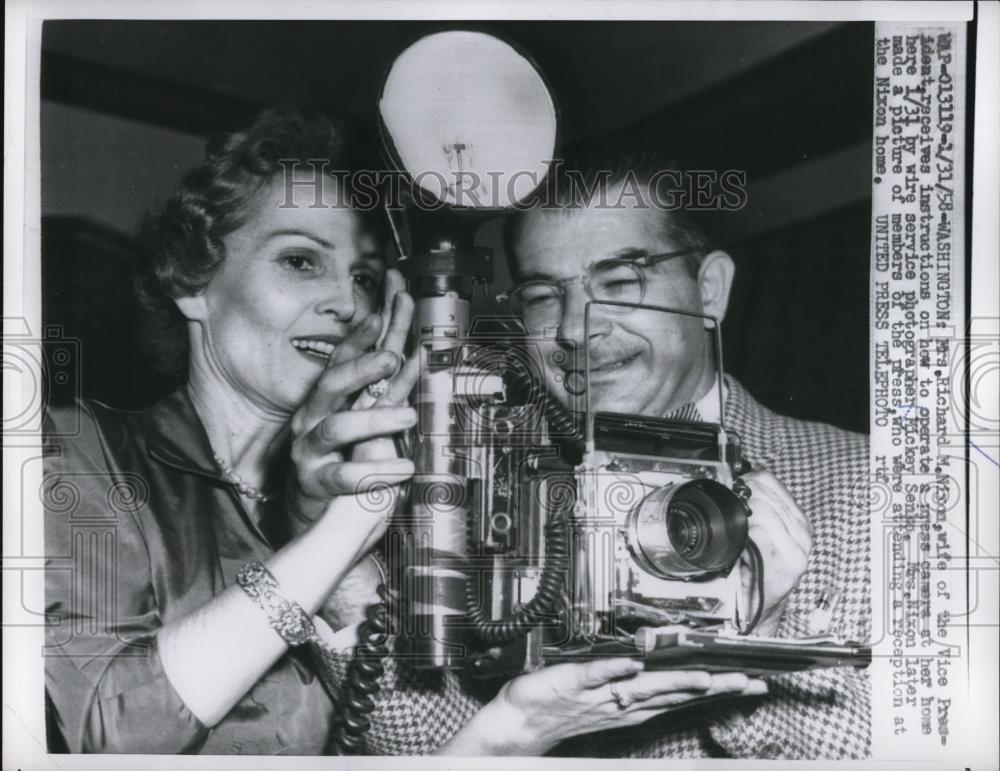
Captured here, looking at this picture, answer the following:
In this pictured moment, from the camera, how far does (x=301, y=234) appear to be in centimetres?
163

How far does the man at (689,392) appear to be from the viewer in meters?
1.62

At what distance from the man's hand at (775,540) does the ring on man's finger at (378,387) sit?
646 mm

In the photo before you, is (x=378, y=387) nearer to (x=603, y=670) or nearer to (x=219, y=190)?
(x=219, y=190)

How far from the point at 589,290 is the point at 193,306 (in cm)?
69

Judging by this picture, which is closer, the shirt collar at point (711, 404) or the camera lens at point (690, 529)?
the camera lens at point (690, 529)

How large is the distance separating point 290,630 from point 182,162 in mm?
837

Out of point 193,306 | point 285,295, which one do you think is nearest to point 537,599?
point 285,295

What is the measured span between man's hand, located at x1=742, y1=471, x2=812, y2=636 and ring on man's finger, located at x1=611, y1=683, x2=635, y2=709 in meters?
0.25

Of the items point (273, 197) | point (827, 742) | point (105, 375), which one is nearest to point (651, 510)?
point (827, 742)

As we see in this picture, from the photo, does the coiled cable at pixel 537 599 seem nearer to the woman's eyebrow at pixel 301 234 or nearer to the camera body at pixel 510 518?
the camera body at pixel 510 518

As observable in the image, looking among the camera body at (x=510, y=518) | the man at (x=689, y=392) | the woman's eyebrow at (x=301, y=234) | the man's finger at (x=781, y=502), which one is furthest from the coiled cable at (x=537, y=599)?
the woman's eyebrow at (x=301, y=234)

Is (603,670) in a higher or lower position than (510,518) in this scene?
lower

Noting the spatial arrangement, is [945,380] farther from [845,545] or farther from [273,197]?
[273,197]

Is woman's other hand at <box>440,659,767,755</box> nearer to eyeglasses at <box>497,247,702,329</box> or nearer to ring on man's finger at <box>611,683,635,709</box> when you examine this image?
ring on man's finger at <box>611,683,635,709</box>
